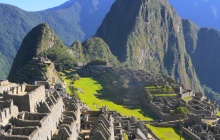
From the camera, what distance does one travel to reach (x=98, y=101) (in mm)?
75188

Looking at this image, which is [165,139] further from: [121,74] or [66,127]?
[121,74]

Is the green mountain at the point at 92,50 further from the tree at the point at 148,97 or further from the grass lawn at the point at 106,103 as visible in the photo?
the tree at the point at 148,97

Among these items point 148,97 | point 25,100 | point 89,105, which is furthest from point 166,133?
point 25,100

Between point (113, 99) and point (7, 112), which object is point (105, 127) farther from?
point (113, 99)

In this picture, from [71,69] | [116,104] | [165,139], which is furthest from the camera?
[71,69]

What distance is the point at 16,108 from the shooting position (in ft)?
113

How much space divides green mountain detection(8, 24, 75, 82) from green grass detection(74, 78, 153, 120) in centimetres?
2683

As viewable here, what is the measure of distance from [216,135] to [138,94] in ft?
97.0

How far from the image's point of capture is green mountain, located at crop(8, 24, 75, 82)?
126m

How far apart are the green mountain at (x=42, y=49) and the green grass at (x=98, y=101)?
26828mm

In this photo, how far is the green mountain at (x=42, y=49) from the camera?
12584 cm

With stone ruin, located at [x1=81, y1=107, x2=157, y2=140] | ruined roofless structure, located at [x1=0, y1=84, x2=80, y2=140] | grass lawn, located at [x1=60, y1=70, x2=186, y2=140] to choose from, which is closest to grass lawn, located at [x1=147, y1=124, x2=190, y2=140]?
grass lawn, located at [x1=60, y1=70, x2=186, y2=140]

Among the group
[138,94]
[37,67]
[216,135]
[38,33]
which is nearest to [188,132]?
[216,135]

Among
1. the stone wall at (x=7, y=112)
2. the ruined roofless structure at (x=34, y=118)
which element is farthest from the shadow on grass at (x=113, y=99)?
the stone wall at (x=7, y=112)
